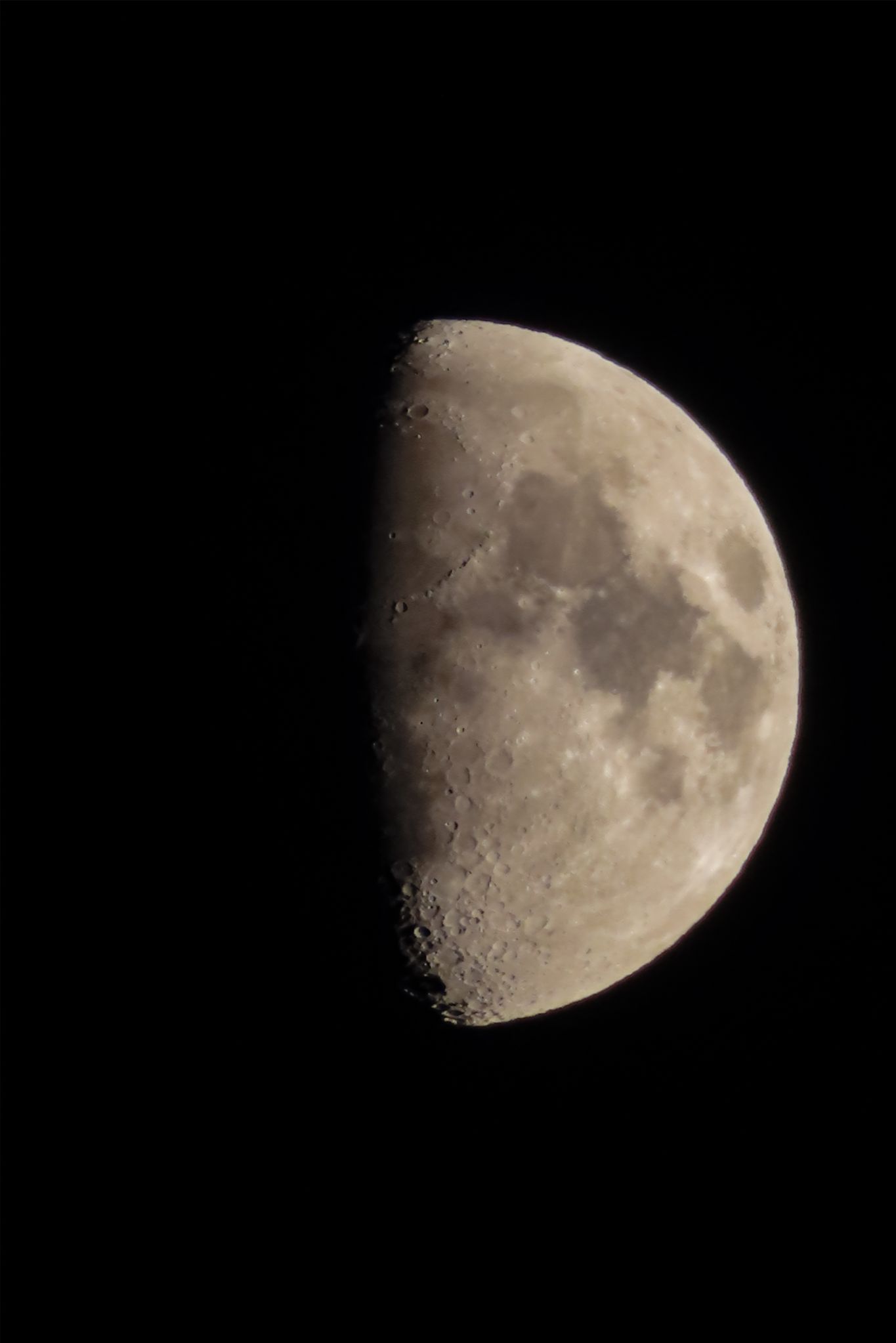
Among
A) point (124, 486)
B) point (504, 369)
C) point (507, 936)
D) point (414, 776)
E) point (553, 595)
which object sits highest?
point (504, 369)

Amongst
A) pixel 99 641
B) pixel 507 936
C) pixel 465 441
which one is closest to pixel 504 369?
pixel 465 441

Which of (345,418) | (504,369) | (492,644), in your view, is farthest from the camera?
(504,369)

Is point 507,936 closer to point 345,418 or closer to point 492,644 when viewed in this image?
point 492,644

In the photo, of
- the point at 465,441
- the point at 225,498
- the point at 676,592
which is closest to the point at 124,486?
the point at 225,498

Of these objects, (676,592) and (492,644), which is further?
(676,592)

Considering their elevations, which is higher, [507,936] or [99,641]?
[99,641]

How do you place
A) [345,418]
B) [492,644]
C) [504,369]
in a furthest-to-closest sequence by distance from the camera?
[504,369]
[345,418]
[492,644]
